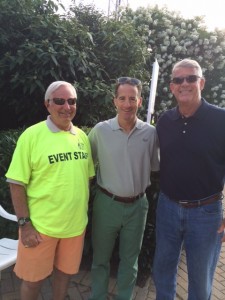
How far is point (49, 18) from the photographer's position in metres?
4.87

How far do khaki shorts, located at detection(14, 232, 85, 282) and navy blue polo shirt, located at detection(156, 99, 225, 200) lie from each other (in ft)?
2.92

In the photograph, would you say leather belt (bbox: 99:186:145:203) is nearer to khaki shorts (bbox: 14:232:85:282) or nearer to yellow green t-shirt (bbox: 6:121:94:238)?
yellow green t-shirt (bbox: 6:121:94:238)

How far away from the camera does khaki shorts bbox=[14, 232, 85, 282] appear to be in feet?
7.78

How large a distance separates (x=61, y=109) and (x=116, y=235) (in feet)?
3.94

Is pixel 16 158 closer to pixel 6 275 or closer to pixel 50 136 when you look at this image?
pixel 50 136

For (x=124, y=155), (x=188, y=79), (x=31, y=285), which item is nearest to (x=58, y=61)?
(x=124, y=155)

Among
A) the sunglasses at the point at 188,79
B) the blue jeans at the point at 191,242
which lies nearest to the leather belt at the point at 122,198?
the blue jeans at the point at 191,242

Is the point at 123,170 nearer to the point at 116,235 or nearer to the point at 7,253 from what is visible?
the point at 116,235

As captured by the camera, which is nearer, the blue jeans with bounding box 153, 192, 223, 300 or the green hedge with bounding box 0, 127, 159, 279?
the blue jeans with bounding box 153, 192, 223, 300

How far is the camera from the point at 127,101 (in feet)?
8.29

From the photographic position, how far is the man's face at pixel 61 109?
7.78 ft

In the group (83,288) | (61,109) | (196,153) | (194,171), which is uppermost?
(61,109)

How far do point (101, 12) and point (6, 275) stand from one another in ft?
15.7

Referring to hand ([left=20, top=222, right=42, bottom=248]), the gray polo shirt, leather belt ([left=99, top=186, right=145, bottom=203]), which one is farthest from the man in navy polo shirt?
hand ([left=20, top=222, right=42, bottom=248])
